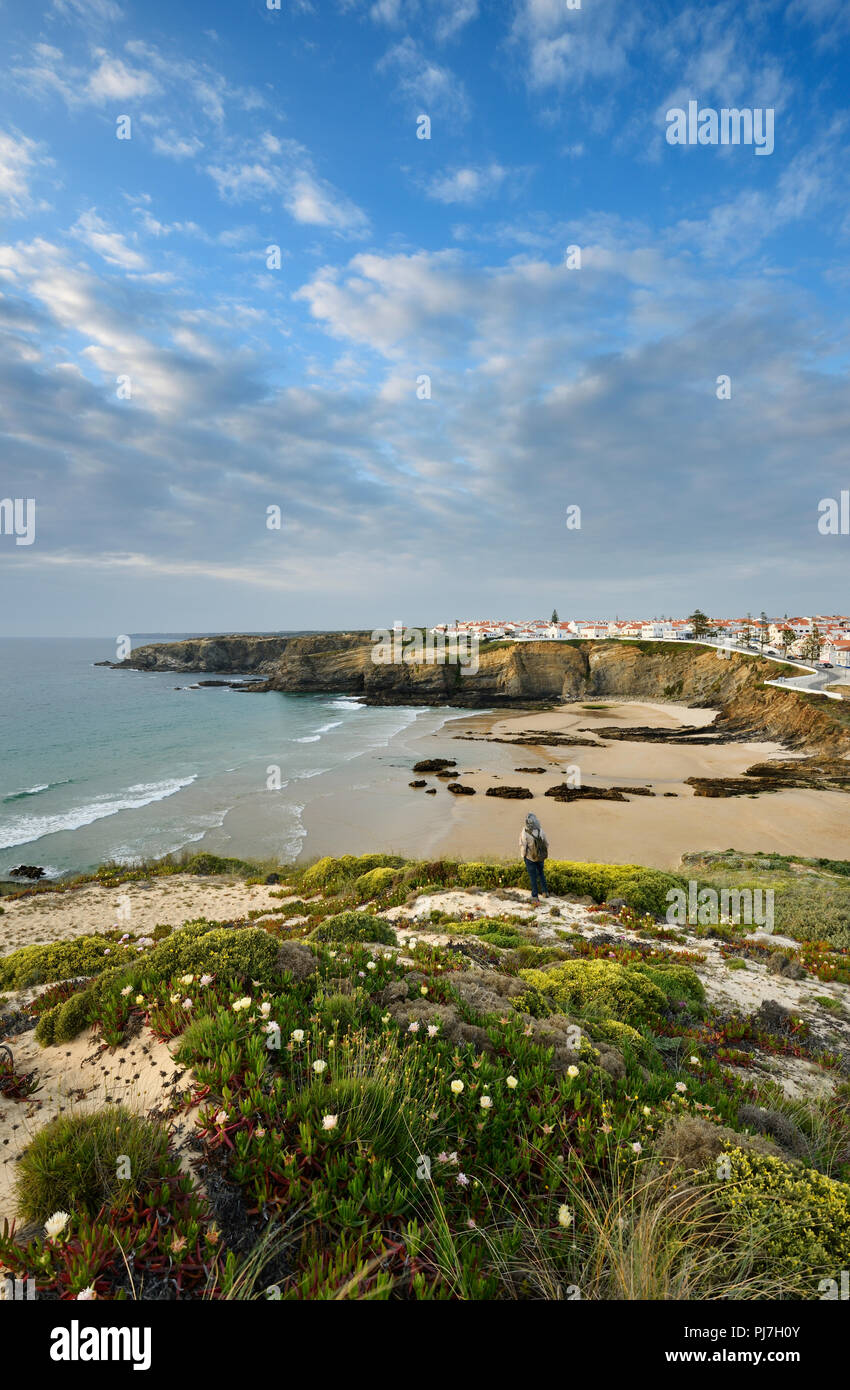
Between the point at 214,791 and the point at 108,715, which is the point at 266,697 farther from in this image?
the point at 214,791

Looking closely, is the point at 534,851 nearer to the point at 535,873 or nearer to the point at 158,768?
the point at 535,873

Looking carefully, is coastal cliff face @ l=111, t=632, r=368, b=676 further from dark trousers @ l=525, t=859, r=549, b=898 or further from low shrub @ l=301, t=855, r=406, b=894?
dark trousers @ l=525, t=859, r=549, b=898

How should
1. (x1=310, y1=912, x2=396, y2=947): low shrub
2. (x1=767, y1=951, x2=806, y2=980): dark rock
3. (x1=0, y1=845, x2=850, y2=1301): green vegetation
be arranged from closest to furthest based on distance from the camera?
(x1=0, y1=845, x2=850, y2=1301): green vegetation < (x1=310, y1=912, x2=396, y2=947): low shrub < (x1=767, y1=951, x2=806, y2=980): dark rock

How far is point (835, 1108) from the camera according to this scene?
4.77m

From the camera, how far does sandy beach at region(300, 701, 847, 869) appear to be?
842 inches

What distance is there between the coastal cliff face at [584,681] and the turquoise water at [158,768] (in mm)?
12239

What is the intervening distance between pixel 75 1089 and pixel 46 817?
27.8 meters

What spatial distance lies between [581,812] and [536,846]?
50.1ft

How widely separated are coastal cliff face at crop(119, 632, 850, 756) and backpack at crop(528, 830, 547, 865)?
118ft

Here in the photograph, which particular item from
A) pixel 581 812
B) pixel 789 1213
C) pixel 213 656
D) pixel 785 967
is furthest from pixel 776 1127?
pixel 213 656

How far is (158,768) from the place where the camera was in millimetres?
36969

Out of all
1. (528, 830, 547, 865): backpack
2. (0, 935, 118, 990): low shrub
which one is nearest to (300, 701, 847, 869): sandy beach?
(528, 830, 547, 865): backpack

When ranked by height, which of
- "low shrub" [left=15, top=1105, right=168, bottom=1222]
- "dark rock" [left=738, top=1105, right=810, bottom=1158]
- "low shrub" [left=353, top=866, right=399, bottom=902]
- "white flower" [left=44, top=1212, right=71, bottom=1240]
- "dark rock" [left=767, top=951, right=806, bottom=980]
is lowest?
"low shrub" [left=353, top=866, right=399, bottom=902]

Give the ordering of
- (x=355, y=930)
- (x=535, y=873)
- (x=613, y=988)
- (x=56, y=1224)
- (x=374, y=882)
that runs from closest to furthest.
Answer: (x=56, y=1224) → (x=613, y=988) → (x=355, y=930) → (x=535, y=873) → (x=374, y=882)
